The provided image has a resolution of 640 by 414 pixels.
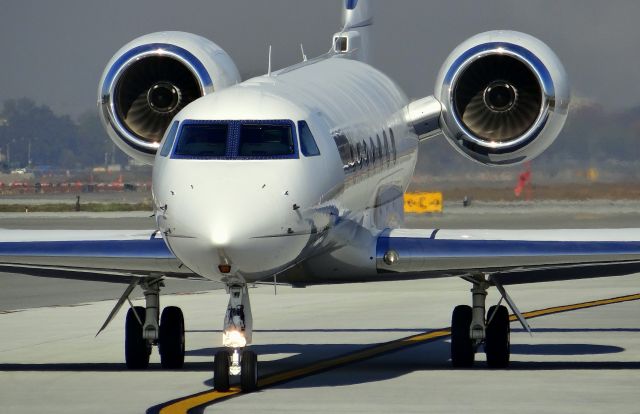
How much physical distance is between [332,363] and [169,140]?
4.45 meters

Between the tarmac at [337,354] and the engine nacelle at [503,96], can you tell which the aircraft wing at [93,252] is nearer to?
the tarmac at [337,354]

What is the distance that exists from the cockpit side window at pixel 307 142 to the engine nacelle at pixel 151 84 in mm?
4998

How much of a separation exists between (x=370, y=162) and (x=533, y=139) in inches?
134

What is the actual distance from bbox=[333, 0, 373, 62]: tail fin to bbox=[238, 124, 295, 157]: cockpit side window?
34.6ft

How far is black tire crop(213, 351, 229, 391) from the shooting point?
51.9 feet

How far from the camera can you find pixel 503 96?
22.7 m

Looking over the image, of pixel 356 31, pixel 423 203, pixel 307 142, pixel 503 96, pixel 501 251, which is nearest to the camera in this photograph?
pixel 307 142

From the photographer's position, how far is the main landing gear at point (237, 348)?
51.3ft

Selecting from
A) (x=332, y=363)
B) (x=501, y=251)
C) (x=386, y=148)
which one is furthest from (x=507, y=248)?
(x=386, y=148)

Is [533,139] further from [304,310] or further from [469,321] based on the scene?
[304,310]

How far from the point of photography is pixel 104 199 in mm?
95625

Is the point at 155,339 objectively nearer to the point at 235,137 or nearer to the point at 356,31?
the point at 235,137

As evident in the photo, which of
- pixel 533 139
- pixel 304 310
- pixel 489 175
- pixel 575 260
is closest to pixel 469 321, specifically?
pixel 575 260

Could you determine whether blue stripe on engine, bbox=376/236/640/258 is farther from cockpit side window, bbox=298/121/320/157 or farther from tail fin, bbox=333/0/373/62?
tail fin, bbox=333/0/373/62
